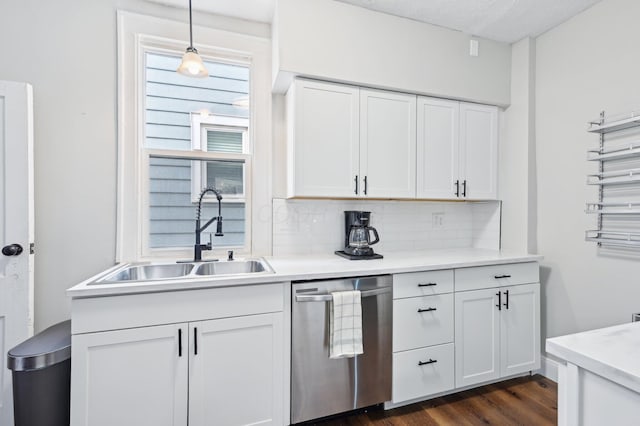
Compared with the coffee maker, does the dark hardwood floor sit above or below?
below

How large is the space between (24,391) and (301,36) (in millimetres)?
2380

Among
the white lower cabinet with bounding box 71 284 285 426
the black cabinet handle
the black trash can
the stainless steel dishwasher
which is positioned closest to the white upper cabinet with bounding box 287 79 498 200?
the stainless steel dishwasher

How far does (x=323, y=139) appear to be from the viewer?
217 cm

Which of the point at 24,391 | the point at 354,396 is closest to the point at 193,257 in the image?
the point at 24,391

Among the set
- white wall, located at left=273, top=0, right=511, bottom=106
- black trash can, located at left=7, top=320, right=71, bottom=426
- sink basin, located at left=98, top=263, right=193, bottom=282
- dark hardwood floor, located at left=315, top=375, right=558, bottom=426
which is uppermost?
white wall, located at left=273, top=0, right=511, bottom=106

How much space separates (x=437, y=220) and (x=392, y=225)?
0.49 m

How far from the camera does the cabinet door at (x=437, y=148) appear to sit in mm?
2441

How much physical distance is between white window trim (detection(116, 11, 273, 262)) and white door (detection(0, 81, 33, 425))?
1.47ft

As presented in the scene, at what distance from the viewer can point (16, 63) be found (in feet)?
6.19

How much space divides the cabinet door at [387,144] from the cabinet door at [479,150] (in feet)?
1.62

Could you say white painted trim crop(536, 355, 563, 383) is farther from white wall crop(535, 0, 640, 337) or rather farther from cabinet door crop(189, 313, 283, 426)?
cabinet door crop(189, 313, 283, 426)

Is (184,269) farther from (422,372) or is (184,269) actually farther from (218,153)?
(422,372)

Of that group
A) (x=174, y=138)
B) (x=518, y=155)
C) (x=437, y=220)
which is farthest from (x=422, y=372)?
(x=174, y=138)

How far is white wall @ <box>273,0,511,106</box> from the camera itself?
2.06 meters
